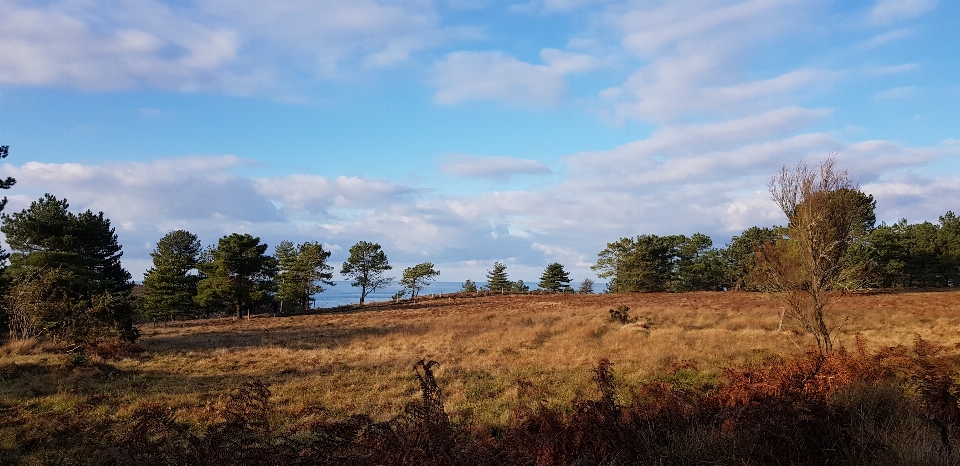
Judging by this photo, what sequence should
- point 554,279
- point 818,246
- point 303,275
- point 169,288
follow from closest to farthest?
point 818,246 → point 169,288 → point 303,275 → point 554,279

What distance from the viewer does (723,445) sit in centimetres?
498

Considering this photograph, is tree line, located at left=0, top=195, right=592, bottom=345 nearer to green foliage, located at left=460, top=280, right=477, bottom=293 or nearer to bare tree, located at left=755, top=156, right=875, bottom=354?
green foliage, located at left=460, top=280, right=477, bottom=293

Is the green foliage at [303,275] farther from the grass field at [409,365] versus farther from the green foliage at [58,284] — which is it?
the grass field at [409,365]

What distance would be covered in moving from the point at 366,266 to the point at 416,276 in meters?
7.25

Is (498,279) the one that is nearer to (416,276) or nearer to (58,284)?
(416,276)

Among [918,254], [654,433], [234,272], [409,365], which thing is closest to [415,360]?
[409,365]

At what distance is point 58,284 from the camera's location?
73.2 feet

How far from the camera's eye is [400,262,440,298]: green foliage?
221ft

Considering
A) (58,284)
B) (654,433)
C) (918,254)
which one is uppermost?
(918,254)

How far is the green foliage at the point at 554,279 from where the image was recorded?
78688 mm

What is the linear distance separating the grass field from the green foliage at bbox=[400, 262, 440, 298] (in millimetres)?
40220

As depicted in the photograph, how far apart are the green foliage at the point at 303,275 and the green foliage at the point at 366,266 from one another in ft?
17.4

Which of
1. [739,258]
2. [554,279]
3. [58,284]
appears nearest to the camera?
[58,284]

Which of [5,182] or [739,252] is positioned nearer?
[5,182]
